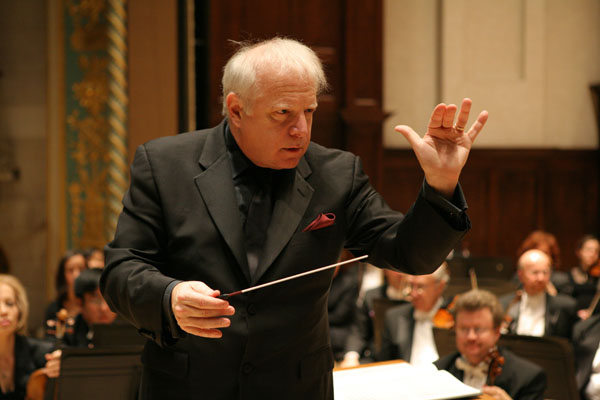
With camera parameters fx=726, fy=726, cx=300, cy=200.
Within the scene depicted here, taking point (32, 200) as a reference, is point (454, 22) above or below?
above

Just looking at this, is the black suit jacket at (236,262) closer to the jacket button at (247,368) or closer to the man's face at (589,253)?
the jacket button at (247,368)

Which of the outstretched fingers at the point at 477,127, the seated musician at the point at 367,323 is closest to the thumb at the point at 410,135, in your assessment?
the outstretched fingers at the point at 477,127

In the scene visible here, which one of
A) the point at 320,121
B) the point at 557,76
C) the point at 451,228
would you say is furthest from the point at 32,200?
the point at 557,76

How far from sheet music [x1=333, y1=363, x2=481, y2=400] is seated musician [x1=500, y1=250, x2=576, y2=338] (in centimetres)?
280

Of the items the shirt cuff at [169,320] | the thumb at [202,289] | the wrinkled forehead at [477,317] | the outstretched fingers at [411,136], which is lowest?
the wrinkled forehead at [477,317]

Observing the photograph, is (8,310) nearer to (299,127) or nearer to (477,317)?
(477,317)

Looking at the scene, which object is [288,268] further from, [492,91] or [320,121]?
[492,91]

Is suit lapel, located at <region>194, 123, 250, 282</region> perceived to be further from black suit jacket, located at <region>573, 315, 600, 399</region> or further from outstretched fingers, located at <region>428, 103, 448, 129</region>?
black suit jacket, located at <region>573, 315, 600, 399</region>

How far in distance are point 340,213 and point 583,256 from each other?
6241 millimetres

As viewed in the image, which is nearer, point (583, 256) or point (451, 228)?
point (451, 228)

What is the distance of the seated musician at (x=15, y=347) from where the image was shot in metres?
3.77

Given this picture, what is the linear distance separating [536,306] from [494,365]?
2151mm

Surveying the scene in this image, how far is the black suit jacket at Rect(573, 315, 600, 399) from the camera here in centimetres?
375

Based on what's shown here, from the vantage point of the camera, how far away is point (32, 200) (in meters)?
6.70
